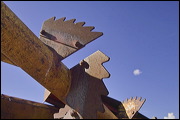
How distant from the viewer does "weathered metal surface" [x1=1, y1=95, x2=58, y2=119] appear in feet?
5.74

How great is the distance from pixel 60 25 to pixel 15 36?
0.68 meters

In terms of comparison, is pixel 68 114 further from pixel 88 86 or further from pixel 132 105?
pixel 132 105

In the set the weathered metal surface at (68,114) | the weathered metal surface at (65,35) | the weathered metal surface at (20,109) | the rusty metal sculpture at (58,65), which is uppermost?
the weathered metal surface at (65,35)

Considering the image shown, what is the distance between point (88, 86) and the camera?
223cm

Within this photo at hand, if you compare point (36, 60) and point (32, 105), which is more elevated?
point (36, 60)

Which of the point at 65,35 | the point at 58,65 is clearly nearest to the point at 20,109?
the point at 58,65

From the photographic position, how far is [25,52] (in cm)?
186

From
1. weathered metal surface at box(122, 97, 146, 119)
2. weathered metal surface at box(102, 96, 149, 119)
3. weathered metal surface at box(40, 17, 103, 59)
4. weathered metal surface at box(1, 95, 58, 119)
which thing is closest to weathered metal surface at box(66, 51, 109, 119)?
weathered metal surface at box(40, 17, 103, 59)

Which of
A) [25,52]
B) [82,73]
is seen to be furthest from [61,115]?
[25,52]

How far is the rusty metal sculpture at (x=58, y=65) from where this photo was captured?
1787mm

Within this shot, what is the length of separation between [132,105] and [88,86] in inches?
57.2

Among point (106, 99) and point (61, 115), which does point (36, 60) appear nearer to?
point (61, 115)

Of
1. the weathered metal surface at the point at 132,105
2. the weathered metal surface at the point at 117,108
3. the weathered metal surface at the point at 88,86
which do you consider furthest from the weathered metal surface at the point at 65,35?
the weathered metal surface at the point at 132,105

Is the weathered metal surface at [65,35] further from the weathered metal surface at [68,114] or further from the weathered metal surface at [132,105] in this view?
the weathered metal surface at [132,105]
